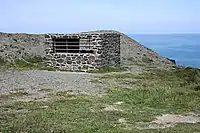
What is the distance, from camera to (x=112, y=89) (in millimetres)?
21500

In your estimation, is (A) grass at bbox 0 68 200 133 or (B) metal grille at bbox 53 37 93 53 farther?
(B) metal grille at bbox 53 37 93 53

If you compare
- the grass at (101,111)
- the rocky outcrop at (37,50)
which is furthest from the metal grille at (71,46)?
the grass at (101,111)

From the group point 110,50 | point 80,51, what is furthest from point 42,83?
point 110,50

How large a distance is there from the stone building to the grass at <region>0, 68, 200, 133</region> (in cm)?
1047

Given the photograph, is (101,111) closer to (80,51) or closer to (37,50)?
(80,51)

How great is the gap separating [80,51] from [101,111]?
59.8 ft

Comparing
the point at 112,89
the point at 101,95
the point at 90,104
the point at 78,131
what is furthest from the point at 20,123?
the point at 112,89

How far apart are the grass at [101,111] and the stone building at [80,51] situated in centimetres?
1047

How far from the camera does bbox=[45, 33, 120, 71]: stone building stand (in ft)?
105

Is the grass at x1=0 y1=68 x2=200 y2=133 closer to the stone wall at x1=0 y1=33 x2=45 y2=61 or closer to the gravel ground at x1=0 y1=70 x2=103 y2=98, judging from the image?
the gravel ground at x1=0 y1=70 x2=103 y2=98

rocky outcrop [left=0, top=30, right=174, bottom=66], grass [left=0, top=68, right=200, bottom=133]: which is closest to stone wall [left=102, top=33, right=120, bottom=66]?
rocky outcrop [left=0, top=30, right=174, bottom=66]

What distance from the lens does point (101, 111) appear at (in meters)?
15.3

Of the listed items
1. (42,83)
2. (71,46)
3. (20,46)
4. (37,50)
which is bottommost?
(42,83)

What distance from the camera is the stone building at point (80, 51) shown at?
3203 centimetres
